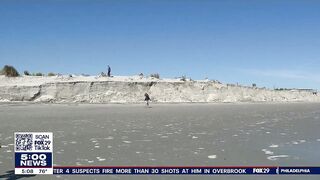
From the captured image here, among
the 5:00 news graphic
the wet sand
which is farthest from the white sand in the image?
the 5:00 news graphic

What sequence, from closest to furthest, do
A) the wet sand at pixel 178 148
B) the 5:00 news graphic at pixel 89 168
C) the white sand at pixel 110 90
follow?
the 5:00 news graphic at pixel 89 168
the wet sand at pixel 178 148
the white sand at pixel 110 90

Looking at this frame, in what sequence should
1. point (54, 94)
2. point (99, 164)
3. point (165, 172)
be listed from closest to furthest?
1. point (165, 172)
2. point (99, 164)
3. point (54, 94)

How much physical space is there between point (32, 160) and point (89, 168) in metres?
0.99

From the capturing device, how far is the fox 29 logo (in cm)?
671

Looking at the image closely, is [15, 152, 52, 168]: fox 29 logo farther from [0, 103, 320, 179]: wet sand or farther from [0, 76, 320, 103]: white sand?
[0, 76, 320, 103]: white sand

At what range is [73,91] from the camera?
149 feet

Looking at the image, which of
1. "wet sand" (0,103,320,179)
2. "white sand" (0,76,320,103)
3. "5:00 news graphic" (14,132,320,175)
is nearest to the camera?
"5:00 news graphic" (14,132,320,175)

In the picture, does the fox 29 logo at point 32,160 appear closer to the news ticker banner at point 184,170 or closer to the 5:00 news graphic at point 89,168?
the 5:00 news graphic at point 89,168

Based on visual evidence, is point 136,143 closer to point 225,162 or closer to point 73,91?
point 225,162

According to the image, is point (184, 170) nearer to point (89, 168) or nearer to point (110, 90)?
point (89, 168)

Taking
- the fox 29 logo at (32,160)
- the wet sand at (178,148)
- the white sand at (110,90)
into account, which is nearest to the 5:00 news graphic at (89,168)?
the fox 29 logo at (32,160)

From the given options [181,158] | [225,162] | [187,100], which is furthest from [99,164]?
[187,100]

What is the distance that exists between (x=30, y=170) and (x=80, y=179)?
99 centimetres

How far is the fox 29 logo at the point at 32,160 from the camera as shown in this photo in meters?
6.71
